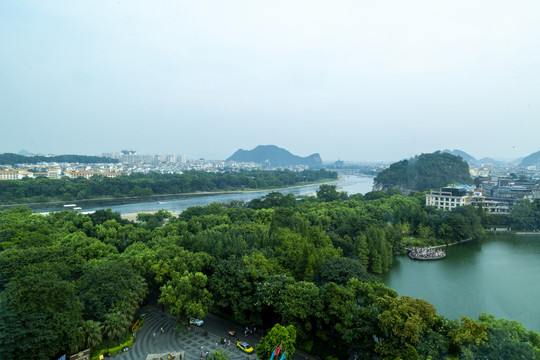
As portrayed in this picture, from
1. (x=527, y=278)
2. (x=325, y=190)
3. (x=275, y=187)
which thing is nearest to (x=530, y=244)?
(x=527, y=278)

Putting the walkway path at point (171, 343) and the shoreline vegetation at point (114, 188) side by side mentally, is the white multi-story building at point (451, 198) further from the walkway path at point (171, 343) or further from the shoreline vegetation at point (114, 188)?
the shoreline vegetation at point (114, 188)

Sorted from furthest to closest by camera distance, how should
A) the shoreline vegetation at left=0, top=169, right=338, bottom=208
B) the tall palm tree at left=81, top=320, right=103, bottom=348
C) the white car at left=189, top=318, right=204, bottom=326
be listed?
the shoreline vegetation at left=0, top=169, right=338, bottom=208
the white car at left=189, top=318, right=204, bottom=326
the tall palm tree at left=81, top=320, right=103, bottom=348

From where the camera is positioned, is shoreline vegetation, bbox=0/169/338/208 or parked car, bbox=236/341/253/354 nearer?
parked car, bbox=236/341/253/354

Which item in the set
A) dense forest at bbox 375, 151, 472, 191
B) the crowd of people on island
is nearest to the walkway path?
the crowd of people on island

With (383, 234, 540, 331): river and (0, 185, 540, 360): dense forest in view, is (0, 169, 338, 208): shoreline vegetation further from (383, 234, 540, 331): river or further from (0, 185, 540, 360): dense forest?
(383, 234, 540, 331): river

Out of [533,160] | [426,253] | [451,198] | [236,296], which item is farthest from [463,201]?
[533,160]

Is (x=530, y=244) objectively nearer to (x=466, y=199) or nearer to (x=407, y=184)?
(x=466, y=199)
